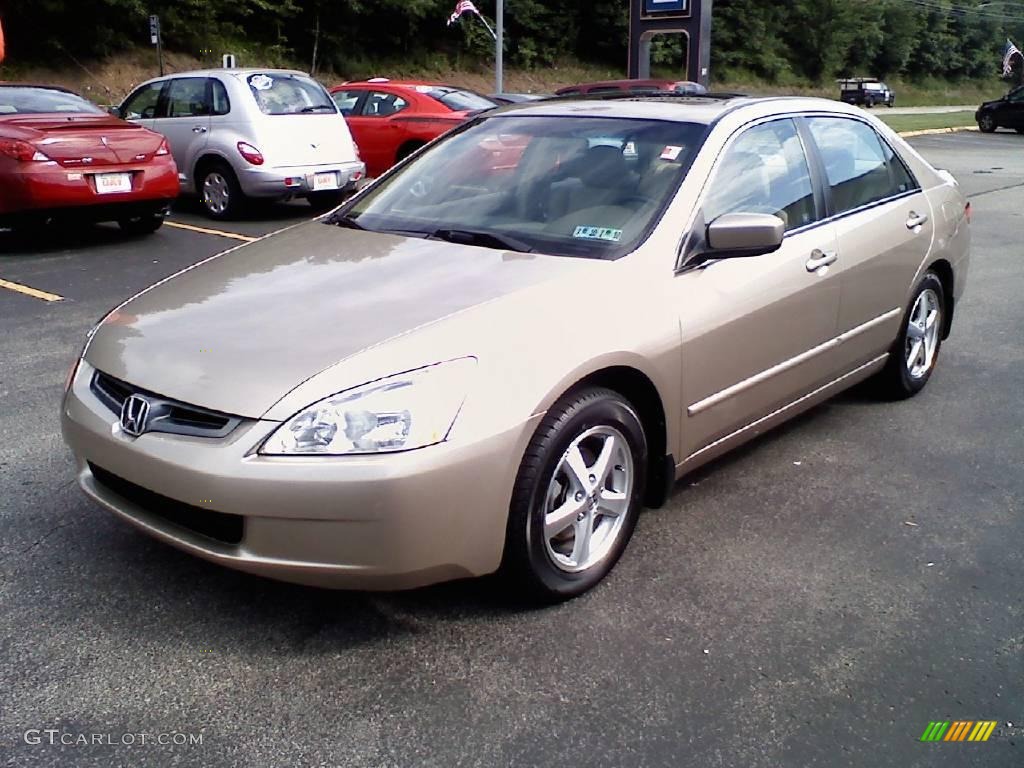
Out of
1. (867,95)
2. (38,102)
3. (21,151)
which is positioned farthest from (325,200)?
(867,95)

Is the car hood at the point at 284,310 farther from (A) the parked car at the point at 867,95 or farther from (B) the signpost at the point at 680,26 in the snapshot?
(A) the parked car at the point at 867,95

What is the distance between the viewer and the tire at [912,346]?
4965 millimetres

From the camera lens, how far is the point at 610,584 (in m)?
3.30

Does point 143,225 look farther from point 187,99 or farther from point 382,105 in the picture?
point 382,105

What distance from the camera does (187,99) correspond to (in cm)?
1096

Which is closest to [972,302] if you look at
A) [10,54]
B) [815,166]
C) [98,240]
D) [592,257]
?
[815,166]

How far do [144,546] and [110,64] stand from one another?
30.4 metres

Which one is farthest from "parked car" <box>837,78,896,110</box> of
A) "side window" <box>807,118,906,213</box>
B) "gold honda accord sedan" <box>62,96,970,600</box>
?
"gold honda accord sedan" <box>62,96,970,600</box>

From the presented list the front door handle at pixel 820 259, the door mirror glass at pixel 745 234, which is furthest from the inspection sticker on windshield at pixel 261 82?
the door mirror glass at pixel 745 234

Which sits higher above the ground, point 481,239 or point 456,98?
point 481,239

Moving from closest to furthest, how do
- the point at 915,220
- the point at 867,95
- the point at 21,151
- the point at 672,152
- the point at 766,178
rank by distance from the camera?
the point at 672,152 → the point at 766,178 → the point at 915,220 → the point at 21,151 → the point at 867,95

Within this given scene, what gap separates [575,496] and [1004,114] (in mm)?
30146

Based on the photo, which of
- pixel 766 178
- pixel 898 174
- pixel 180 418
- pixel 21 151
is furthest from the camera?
pixel 21 151

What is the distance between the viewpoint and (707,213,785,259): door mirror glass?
343cm
